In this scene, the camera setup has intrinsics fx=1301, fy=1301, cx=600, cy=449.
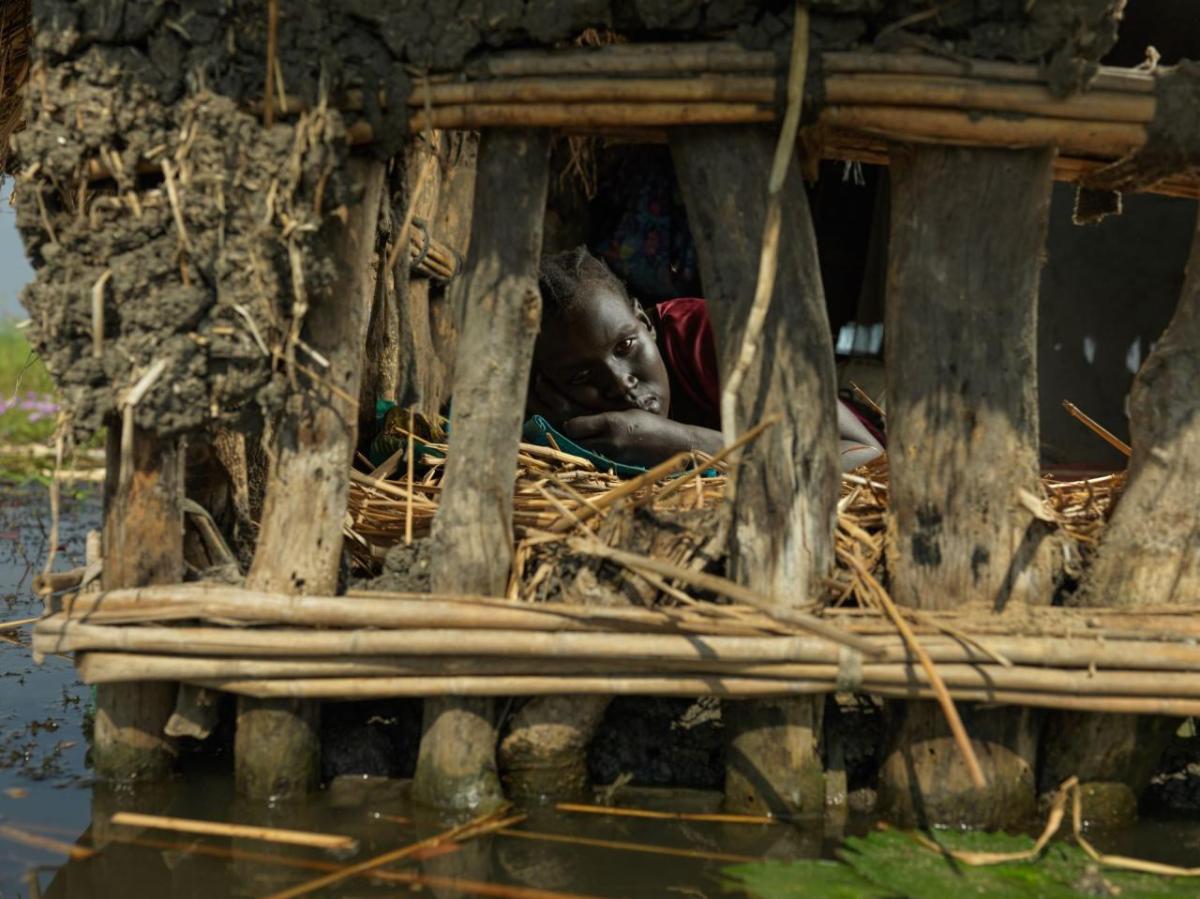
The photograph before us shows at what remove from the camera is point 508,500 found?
8.71 feet

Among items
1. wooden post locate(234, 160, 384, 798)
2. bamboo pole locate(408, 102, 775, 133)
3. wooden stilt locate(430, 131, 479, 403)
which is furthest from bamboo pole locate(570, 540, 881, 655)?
wooden stilt locate(430, 131, 479, 403)

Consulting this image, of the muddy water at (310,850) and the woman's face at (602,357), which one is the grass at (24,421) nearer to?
the woman's face at (602,357)

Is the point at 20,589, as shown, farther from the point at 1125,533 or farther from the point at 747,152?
the point at 1125,533

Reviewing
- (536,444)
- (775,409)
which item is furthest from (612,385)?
(775,409)

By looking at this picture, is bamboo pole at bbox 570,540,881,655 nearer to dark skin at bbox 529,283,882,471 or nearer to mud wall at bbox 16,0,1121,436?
mud wall at bbox 16,0,1121,436

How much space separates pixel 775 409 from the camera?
8.53 ft

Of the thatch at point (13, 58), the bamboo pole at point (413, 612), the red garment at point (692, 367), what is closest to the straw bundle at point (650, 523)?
the bamboo pole at point (413, 612)

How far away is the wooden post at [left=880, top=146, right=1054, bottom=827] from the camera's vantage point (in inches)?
99.3

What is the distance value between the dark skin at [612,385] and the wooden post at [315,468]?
130 centimetres

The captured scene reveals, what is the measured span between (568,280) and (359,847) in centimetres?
207

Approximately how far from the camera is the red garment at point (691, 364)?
422 cm

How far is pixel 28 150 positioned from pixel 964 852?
2.22 m

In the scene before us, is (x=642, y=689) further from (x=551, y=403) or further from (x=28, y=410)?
(x=28, y=410)

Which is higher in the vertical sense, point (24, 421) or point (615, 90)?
point (615, 90)
